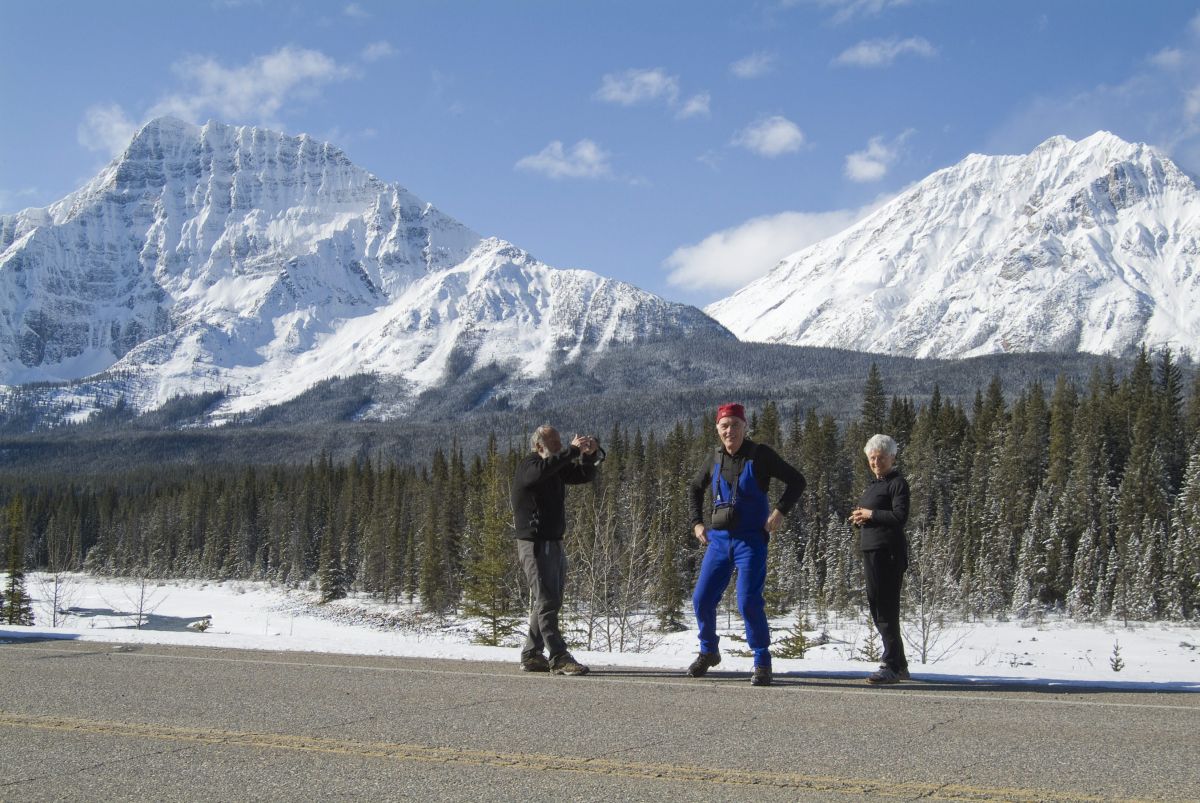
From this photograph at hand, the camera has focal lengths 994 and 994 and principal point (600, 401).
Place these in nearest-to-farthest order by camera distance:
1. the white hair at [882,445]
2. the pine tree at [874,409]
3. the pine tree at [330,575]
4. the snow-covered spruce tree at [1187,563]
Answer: the white hair at [882,445] < the snow-covered spruce tree at [1187,563] < the pine tree at [874,409] < the pine tree at [330,575]

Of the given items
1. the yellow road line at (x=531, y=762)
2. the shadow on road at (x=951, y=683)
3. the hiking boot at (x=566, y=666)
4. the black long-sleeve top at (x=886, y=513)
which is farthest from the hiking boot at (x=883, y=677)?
the yellow road line at (x=531, y=762)

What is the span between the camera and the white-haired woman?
947 centimetres

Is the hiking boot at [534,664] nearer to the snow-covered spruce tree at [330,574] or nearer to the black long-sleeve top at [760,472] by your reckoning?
the black long-sleeve top at [760,472]

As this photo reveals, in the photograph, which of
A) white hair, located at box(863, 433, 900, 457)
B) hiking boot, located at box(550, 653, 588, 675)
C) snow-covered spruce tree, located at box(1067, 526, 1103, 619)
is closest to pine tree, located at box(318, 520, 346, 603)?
snow-covered spruce tree, located at box(1067, 526, 1103, 619)

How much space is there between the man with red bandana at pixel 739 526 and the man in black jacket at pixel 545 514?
127cm

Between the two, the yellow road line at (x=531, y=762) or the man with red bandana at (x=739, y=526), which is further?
the man with red bandana at (x=739, y=526)

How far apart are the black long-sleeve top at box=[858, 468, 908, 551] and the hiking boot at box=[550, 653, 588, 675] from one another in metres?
2.94

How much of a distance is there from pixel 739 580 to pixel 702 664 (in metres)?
0.84

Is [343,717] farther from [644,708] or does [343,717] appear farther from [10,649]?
[10,649]

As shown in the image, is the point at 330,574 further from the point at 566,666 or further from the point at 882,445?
the point at 882,445

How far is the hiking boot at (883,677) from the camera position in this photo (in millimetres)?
8664

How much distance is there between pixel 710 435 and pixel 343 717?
67.2 metres

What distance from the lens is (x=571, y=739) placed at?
6.18 m

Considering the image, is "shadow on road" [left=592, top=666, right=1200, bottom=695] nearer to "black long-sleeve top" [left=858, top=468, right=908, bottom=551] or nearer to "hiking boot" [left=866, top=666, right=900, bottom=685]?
"hiking boot" [left=866, top=666, right=900, bottom=685]
